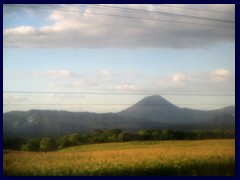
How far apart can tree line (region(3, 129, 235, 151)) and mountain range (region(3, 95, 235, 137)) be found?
7cm

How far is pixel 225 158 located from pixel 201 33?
2034 millimetres

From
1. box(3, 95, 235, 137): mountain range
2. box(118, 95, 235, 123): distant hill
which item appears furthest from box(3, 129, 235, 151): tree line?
box(118, 95, 235, 123): distant hill

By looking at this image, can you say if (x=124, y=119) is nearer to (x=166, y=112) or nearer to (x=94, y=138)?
(x=94, y=138)

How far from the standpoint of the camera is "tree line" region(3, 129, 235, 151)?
6.49 meters

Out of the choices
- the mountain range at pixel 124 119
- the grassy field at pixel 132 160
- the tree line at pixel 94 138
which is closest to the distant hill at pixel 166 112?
the mountain range at pixel 124 119

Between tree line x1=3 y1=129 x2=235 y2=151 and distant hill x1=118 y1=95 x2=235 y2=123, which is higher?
distant hill x1=118 y1=95 x2=235 y2=123

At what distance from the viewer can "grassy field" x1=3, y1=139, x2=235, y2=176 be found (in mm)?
6461

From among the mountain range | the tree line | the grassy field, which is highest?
the mountain range

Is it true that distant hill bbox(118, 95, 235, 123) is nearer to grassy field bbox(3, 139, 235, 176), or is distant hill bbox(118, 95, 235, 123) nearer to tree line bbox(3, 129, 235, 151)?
tree line bbox(3, 129, 235, 151)

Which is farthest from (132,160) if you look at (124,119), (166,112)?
(166,112)

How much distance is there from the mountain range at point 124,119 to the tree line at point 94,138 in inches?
2.8

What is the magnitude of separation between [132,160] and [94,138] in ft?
2.29

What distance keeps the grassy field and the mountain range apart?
29 centimetres

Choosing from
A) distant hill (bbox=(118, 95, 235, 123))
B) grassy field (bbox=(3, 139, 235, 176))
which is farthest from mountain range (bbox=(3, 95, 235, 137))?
grassy field (bbox=(3, 139, 235, 176))
